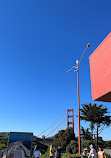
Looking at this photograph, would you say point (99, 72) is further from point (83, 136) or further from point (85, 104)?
point (83, 136)

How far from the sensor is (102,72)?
1187cm

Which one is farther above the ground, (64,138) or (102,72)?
(102,72)

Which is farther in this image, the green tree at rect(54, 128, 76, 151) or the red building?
the green tree at rect(54, 128, 76, 151)

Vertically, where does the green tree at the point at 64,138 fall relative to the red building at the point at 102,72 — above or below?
below

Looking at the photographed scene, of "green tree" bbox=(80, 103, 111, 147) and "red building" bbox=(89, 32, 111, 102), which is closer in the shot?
"red building" bbox=(89, 32, 111, 102)

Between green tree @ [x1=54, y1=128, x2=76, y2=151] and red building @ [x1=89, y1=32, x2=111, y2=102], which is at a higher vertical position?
red building @ [x1=89, y1=32, x2=111, y2=102]

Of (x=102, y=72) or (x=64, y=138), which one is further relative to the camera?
(x=64, y=138)

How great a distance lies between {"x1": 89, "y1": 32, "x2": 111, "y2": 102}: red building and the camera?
36.6 ft

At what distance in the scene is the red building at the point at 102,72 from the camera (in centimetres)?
1116

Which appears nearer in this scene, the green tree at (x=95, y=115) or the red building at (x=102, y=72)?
the red building at (x=102, y=72)

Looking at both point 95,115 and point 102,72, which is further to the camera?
point 95,115

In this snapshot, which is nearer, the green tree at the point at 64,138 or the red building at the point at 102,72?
the red building at the point at 102,72

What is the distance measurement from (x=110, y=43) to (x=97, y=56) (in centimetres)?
190

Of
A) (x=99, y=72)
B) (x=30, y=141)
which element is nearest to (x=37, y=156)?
(x=30, y=141)
